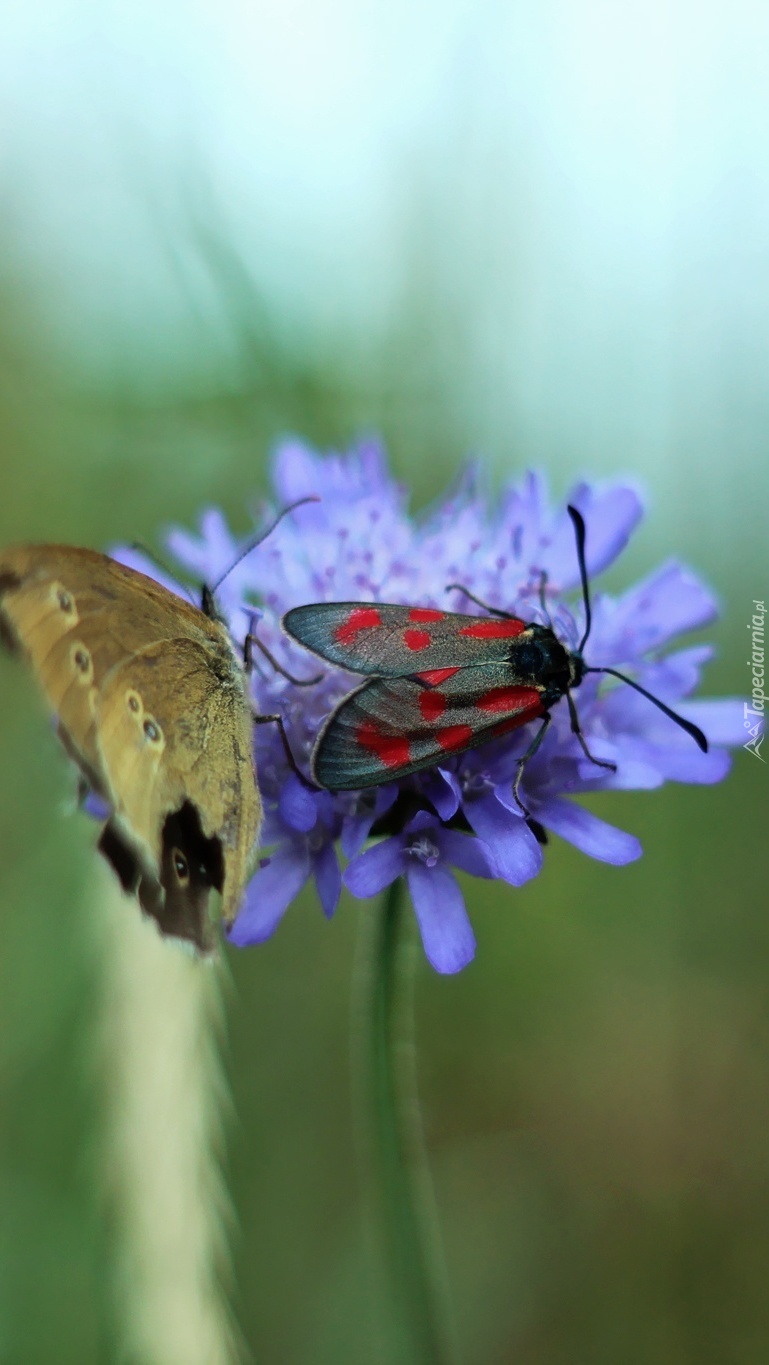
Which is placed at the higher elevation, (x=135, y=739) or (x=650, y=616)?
(x=135, y=739)

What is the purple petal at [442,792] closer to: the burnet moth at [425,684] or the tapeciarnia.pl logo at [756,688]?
the burnet moth at [425,684]

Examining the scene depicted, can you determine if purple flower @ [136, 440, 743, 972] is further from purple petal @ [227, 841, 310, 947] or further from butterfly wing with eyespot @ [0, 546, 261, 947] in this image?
butterfly wing with eyespot @ [0, 546, 261, 947]

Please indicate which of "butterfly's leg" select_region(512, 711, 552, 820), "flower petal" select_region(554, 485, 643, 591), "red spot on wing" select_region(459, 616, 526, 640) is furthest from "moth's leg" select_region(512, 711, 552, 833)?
"flower petal" select_region(554, 485, 643, 591)

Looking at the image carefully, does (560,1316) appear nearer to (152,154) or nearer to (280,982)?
(280,982)

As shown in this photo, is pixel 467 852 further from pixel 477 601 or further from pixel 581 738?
pixel 477 601

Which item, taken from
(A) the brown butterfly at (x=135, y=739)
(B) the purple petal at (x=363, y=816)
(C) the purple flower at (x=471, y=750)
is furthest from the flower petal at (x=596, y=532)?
(A) the brown butterfly at (x=135, y=739)

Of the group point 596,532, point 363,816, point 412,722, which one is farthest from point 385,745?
point 596,532
